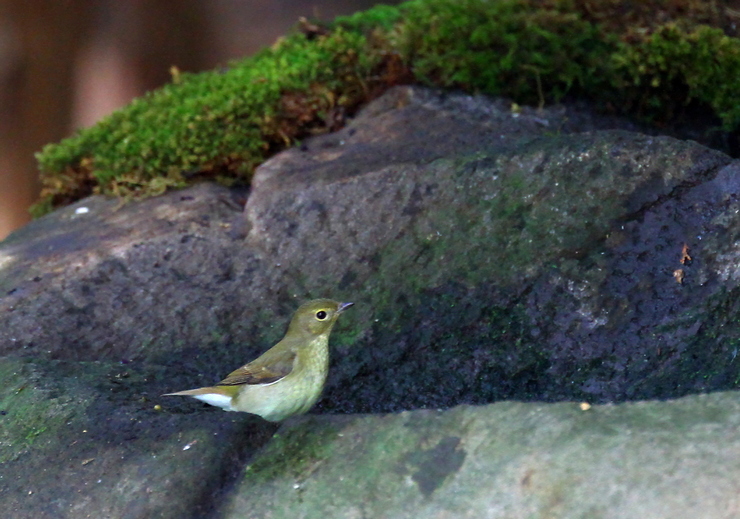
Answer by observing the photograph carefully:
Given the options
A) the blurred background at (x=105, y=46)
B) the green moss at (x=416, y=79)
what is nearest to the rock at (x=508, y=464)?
the green moss at (x=416, y=79)

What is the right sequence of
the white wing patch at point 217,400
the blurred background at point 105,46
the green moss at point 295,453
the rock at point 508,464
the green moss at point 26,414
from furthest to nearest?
the blurred background at point 105,46 < the white wing patch at point 217,400 < the green moss at point 26,414 < the green moss at point 295,453 < the rock at point 508,464

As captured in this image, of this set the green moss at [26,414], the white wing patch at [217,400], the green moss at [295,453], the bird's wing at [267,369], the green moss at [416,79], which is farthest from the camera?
the green moss at [416,79]

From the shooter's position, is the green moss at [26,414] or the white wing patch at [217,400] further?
the white wing patch at [217,400]

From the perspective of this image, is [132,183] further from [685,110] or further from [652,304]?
[685,110]

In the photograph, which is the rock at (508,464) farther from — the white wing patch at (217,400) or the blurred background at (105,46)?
the blurred background at (105,46)

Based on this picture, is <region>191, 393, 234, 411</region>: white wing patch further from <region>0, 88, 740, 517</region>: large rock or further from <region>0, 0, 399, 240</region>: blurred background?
<region>0, 0, 399, 240</region>: blurred background

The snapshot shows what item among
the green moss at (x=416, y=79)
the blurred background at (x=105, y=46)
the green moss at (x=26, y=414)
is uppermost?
the blurred background at (x=105, y=46)

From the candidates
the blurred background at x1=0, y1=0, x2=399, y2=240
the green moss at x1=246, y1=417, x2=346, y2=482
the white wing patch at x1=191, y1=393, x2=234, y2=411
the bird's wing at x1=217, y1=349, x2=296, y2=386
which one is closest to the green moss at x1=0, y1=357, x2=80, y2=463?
the white wing patch at x1=191, y1=393, x2=234, y2=411
